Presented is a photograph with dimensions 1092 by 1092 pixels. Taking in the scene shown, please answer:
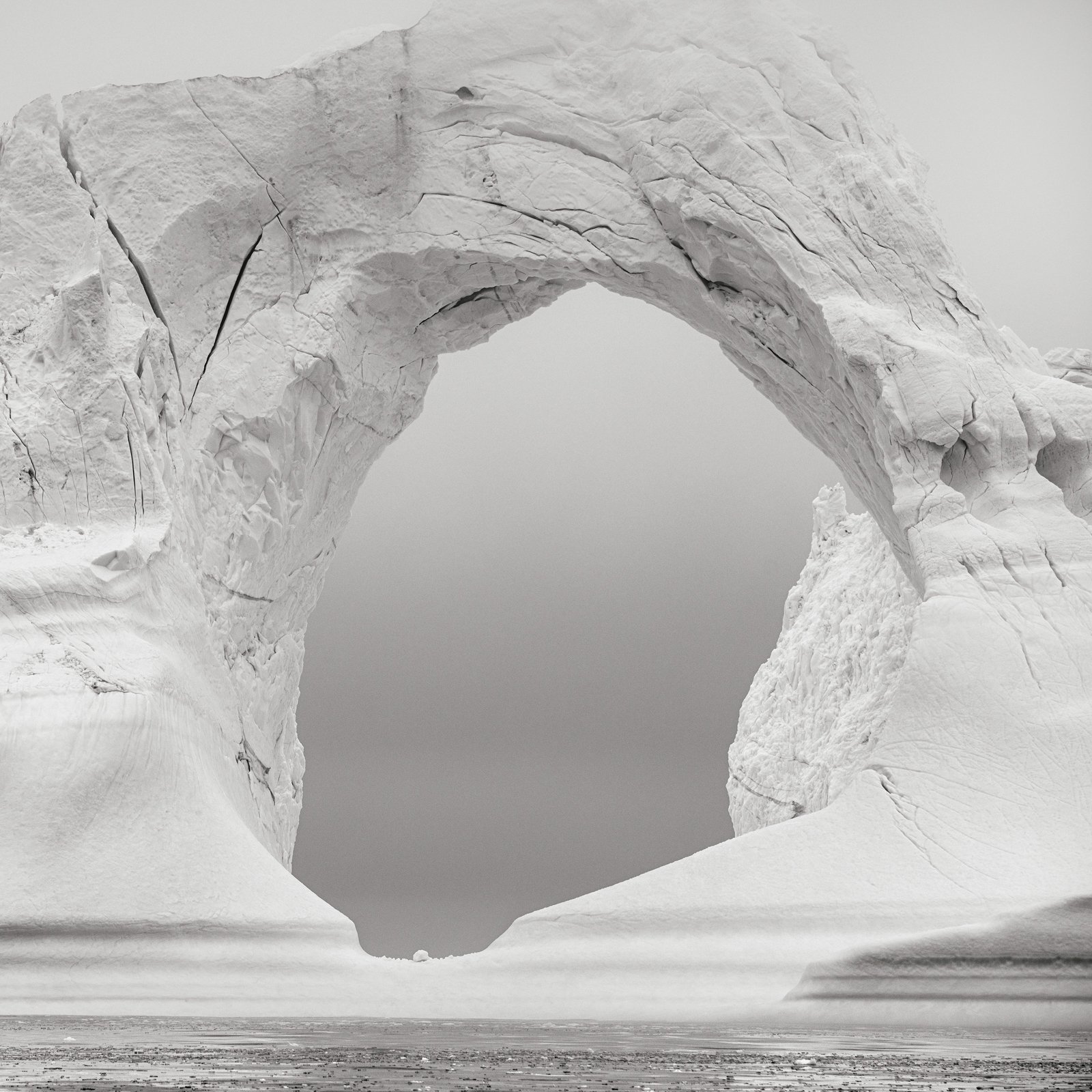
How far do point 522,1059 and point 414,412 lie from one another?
8.23 m

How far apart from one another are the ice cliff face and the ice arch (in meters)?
4.46

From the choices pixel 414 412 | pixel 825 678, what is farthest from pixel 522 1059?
pixel 825 678

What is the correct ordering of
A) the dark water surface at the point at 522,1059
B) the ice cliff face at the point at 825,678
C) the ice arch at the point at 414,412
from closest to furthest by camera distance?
the dark water surface at the point at 522,1059, the ice arch at the point at 414,412, the ice cliff face at the point at 825,678

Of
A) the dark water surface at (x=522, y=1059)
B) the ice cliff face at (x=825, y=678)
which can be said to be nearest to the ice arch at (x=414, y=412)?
the dark water surface at (x=522, y=1059)

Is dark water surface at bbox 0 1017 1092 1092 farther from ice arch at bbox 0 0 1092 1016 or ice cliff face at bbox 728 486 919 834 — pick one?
ice cliff face at bbox 728 486 919 834

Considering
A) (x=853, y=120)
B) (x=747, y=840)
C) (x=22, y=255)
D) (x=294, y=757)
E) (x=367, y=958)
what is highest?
(x=853, y=120)

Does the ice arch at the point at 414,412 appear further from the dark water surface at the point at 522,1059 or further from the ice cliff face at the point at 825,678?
the ice cliff face at the point at 825,678

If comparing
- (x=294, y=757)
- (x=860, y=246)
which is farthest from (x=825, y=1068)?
(x=294, y=757)

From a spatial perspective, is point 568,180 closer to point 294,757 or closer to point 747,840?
point 747,840

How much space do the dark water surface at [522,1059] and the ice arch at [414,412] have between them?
1.34 metres

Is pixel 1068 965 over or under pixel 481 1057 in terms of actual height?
under

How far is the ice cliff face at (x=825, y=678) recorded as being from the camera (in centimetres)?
1516

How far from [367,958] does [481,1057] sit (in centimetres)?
350

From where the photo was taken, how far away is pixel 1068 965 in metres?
7.05
